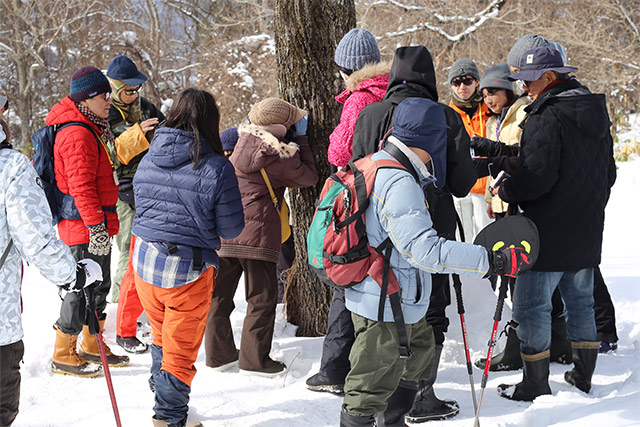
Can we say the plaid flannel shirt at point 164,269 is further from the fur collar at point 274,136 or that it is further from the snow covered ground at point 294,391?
the fur collar at point 274,136

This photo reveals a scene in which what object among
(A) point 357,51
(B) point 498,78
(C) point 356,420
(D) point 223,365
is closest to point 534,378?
(C) point 356,420

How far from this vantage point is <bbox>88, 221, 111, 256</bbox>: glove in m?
3.89

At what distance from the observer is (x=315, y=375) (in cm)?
380

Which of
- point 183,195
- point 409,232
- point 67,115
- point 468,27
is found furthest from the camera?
point 468,27

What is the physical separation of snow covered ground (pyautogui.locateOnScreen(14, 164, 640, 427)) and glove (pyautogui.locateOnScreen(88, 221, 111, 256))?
0.88 meters

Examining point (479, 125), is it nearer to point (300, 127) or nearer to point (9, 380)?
point (300, 127)

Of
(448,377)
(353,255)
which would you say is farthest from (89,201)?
(448,377)

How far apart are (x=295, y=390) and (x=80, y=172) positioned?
1.93 meters

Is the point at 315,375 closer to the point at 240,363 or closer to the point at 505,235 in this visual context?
the point at 240,363

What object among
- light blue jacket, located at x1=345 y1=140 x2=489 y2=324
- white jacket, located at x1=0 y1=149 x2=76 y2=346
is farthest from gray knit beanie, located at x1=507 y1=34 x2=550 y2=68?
white jacket, located at x1=0 y1=149 x2=76 y2=346

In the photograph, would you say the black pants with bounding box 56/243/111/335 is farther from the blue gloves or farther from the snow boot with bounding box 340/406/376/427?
the snow boot with bounding box 340/406/376/427

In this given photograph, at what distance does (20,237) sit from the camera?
8.45ft

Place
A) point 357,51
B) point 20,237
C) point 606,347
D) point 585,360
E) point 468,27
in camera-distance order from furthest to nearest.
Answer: point 468,27, point 606,347, point 357,51, point 585,360, point 20,237

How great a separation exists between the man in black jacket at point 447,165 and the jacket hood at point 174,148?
90cm
